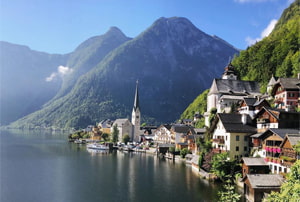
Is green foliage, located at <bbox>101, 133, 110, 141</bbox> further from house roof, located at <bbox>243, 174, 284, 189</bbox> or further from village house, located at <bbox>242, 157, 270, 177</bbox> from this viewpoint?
house roof, located at <bbox>243, 174, 284, 189</bbox>

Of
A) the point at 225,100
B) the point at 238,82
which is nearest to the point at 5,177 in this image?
the point at 225,100

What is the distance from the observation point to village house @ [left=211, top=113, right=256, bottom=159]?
47625mm

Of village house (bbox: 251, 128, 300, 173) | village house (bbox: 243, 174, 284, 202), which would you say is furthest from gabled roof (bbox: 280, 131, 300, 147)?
village house (bbox: 243, 174, 284, 202)

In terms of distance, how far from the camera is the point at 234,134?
47.8 meters

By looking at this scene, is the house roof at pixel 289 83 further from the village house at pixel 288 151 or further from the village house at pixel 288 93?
the village house at pixel 288 151

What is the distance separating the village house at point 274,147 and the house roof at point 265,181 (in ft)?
6.58

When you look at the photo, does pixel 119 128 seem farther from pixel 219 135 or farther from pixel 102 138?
pixel 219 135

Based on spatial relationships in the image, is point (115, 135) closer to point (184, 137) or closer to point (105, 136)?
point (105, 136)

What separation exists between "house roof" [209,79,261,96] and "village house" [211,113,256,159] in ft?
99.0

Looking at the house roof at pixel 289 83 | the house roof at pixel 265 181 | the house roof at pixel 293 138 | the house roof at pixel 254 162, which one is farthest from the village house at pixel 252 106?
the house roof at pixel 265 181

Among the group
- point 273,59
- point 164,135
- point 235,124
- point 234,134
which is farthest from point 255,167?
point 164,135

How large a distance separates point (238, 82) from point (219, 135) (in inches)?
1418

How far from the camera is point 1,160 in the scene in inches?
2776

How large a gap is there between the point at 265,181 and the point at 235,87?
51605 mm
